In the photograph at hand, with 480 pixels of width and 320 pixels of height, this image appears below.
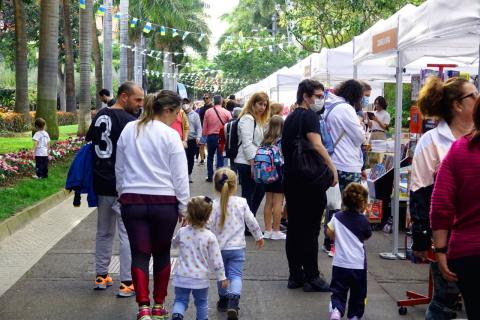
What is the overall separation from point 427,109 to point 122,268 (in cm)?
315

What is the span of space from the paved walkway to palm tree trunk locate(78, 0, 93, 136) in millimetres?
15331

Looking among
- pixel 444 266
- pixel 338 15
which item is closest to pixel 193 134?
pixel 338 15

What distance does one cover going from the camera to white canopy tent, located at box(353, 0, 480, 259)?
642 centimetres

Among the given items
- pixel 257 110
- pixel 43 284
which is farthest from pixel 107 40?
pixel 43 284

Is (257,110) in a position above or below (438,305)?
above

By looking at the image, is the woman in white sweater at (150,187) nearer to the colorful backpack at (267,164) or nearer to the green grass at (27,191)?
the colorful backpack at (267,164)

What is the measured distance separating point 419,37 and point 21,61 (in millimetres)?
→ 23737

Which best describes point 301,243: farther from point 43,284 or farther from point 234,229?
point 43,284


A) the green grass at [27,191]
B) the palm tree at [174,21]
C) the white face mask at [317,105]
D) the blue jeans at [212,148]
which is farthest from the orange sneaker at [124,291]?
the palm tree at [174,21]

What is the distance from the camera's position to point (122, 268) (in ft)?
21.8

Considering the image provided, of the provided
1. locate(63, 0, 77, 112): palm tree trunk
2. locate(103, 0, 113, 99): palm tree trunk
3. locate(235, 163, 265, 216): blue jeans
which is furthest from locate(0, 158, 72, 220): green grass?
locate(63, 0, 77, 112): palm tree trunk

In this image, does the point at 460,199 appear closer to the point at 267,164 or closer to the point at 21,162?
the point at 267,164

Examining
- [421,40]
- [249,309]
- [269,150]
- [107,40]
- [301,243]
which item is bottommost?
[249,309]

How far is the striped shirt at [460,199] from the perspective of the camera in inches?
138
